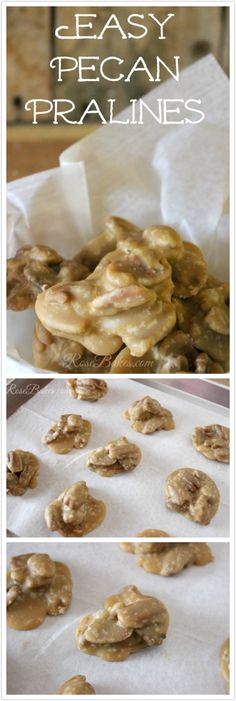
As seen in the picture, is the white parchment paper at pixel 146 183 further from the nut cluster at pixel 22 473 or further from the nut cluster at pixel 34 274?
the nut cluster at pixel 22 473

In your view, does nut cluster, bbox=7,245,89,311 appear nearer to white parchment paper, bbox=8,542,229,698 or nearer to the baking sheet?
the baking sheet

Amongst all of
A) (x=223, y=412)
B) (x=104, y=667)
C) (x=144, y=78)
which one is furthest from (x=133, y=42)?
(x=104, y=667)

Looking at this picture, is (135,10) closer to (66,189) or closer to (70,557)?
(66,189)

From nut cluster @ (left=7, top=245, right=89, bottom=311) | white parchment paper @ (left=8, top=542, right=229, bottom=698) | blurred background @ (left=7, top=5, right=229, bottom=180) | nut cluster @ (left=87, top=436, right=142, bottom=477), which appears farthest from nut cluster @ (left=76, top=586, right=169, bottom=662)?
blurred background @ (left=7, top=5, right=229, bottom=180)

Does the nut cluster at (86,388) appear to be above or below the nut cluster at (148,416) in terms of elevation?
above


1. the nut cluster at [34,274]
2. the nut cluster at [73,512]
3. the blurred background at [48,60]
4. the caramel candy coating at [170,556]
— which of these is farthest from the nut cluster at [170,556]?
the blurred background at [48,60]

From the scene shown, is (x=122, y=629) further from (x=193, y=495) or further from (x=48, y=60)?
(x=48, y=60)
